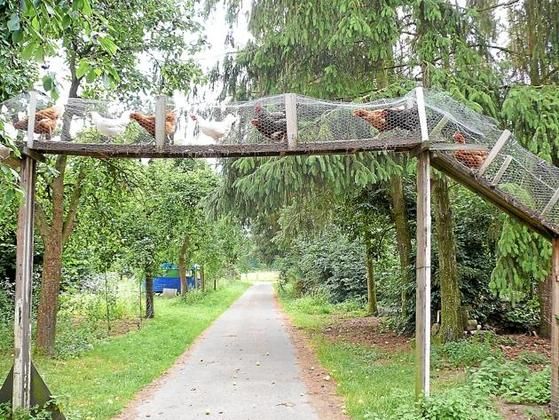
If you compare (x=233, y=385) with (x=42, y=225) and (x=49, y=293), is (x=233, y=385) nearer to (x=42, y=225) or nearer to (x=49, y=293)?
(x=49, y=293)

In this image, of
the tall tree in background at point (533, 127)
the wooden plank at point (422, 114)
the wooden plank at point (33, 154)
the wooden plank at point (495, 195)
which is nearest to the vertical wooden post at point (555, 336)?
the wooden plank at point (495, 195)

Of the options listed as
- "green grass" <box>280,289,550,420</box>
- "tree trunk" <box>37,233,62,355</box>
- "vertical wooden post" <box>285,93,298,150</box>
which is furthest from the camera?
"tree trunk" <box>37,233,62,355</box>

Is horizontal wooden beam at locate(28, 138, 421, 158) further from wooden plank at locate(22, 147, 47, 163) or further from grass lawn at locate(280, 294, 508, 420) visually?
grass lawn at locate(280, 294, 508, 420)

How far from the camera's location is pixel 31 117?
20.2 ft

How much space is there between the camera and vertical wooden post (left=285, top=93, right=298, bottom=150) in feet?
20.5

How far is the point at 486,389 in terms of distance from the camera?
23.1 feet

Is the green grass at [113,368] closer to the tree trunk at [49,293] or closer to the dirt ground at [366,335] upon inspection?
the tree trunk at [49,293]

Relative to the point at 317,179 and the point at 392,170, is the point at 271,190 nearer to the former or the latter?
the point at 317,179

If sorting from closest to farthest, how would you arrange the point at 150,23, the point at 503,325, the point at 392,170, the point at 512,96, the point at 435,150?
the point at 435,150 → the point at 512,96 → the point at 392,170 → the point at 150,23 → the point at 503,325

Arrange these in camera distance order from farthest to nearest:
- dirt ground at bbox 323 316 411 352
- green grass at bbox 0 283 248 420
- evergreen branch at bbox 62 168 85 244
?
dirt ground at bbox 323 316 411 352
evergreen branch at bbox 62 168 85 244
green grass at bbox 0 283 248 420

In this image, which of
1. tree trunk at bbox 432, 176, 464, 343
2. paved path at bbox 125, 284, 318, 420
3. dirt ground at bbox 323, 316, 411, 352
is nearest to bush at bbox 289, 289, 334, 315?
dirt ground at bbox 323, 316, 411, 352

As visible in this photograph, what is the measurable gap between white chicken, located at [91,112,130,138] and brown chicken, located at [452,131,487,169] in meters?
3.63

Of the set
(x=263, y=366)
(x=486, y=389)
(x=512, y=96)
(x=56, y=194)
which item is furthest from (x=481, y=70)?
(x=56, y=194)

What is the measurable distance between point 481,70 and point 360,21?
2360 millimetres
